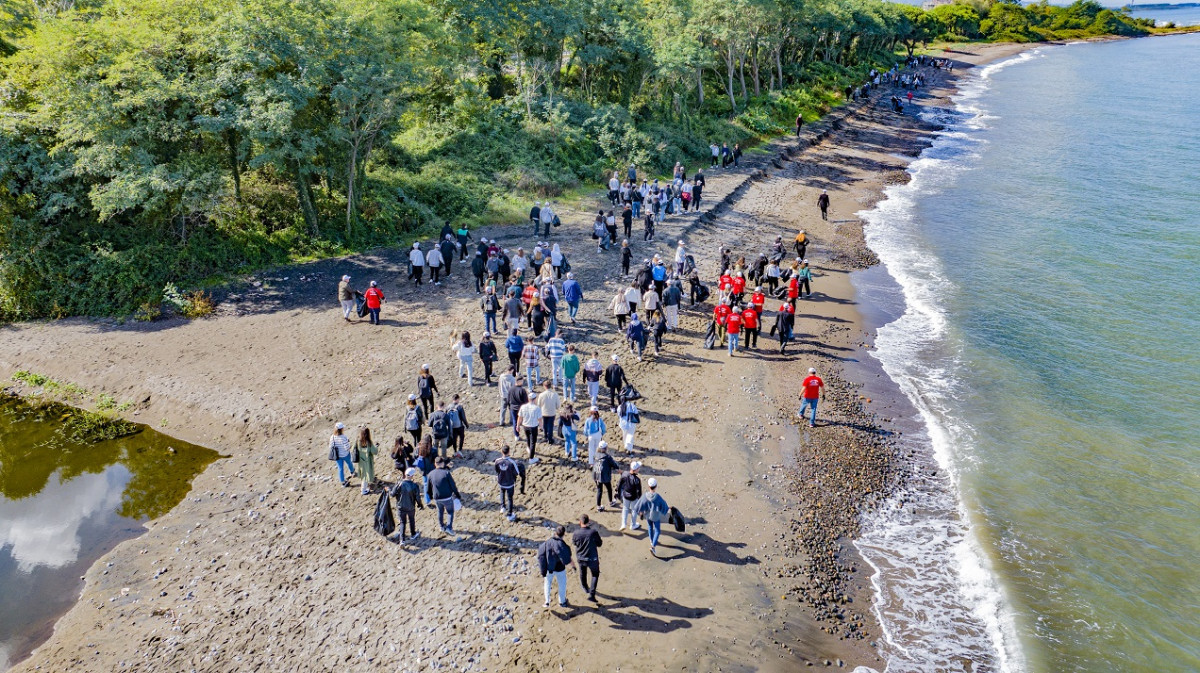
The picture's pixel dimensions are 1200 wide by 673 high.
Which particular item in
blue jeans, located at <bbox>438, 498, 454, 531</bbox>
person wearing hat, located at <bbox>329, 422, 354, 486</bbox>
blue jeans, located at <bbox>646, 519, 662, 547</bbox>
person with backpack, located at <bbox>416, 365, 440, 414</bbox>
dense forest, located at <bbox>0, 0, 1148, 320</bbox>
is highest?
dense forest, located at <bbox>0, 0, 1148, 320</bbox>

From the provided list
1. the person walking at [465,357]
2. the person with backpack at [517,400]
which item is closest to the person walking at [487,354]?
the person walking at [465,357]

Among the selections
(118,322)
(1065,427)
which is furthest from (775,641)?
(118,322)

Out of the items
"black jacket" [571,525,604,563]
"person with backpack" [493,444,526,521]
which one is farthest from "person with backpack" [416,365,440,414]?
"black jacket" [571,525,604,563]

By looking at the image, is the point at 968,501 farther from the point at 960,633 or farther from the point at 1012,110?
the point at 1012,110

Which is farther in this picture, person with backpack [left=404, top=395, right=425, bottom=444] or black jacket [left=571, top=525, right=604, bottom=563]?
person with backpack [left=404, top=395, right=425, bottom=444]

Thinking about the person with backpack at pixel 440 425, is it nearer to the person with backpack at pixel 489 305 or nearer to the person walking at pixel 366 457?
the person walking at pixel 366 457

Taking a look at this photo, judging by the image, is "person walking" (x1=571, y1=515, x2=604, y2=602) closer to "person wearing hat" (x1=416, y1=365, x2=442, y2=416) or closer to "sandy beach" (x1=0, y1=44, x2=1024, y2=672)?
"sandy beach" (x1=0, y1=44, x2=1024, y2=672)
